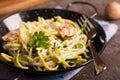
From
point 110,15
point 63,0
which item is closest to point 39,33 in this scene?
point 110,15

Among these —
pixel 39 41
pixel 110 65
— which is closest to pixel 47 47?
pixel 39 41

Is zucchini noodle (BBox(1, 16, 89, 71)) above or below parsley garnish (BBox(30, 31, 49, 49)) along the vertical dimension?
below

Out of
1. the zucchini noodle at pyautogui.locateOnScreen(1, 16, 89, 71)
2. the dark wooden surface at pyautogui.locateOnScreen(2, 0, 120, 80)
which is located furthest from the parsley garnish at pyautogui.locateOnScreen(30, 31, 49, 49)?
the dark wooden surface at pyautogui.locateOnScreen(2, 0, 120, 80)

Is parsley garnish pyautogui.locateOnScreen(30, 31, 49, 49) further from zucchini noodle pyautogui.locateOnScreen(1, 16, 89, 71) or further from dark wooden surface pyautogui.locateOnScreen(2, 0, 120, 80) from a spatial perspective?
dark wooden surface pyautogui.locateOnScreen(2, 0, 120, 80)

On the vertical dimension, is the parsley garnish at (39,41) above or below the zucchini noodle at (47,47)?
above

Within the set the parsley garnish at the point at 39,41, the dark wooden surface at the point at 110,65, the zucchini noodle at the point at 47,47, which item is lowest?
the dark wooden surface at the point at 110,65

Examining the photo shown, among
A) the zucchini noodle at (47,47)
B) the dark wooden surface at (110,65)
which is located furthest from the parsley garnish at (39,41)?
the dark wooden surface at (110,65)

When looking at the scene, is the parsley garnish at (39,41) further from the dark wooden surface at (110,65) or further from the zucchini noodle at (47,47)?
the dark wooden surface at (110,65)

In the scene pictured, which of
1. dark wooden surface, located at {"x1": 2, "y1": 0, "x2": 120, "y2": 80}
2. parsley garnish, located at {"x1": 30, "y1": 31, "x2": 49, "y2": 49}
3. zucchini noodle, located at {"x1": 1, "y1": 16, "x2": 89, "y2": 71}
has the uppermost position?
parsley garnish, located at {"x1": 30, "y1": 31, "x2": 49, "y2": 49}

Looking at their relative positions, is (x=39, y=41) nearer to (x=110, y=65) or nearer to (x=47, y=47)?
(x=47, y=47)
